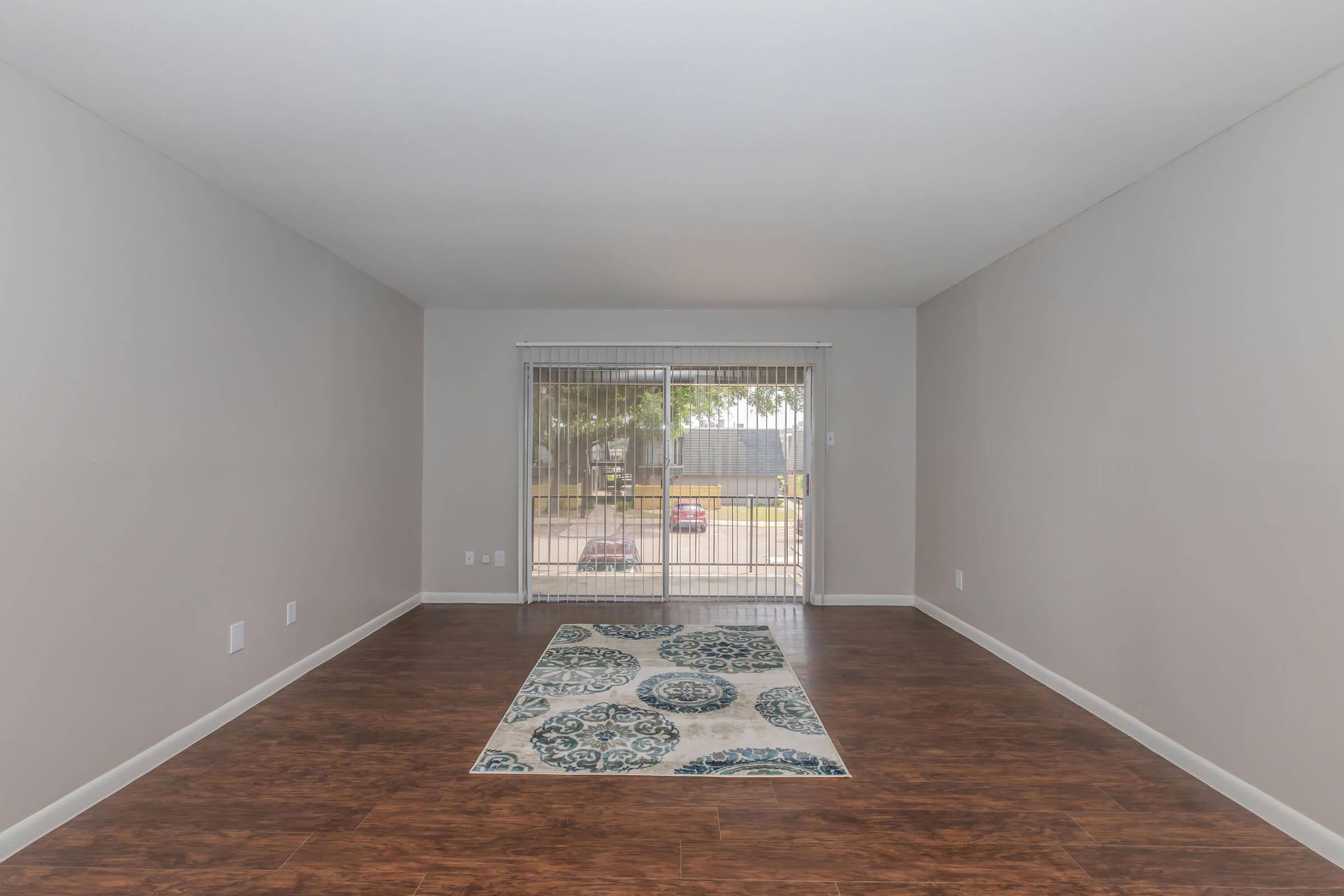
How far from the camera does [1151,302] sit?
287cm

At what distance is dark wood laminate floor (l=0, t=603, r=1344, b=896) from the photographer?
77.6 inches

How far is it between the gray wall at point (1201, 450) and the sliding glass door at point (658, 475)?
1900 millimetres

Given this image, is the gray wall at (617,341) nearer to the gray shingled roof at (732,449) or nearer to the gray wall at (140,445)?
the gray shingled roof at (732,449)

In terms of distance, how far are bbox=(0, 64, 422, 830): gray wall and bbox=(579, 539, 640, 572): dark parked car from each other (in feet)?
6.71

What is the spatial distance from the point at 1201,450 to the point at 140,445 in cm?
407

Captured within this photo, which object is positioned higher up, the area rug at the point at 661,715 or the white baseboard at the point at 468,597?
the white baseboard at the point at 468,597

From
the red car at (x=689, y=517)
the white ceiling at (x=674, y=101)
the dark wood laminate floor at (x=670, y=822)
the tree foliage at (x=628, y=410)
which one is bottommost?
the dark wood laminate floor at (x=670, y=822)

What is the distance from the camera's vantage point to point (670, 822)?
7.54 ft

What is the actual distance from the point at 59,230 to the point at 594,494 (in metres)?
3.80

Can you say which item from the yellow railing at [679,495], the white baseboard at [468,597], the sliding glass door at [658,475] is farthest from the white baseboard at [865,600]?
the white baseboard at [468,597]

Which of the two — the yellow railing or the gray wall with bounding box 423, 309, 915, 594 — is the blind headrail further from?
the yellow railing

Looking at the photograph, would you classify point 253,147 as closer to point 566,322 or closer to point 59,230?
point 59,230

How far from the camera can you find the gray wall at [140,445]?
2.13 meters

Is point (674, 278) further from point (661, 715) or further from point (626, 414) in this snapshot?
point (661, 715)
